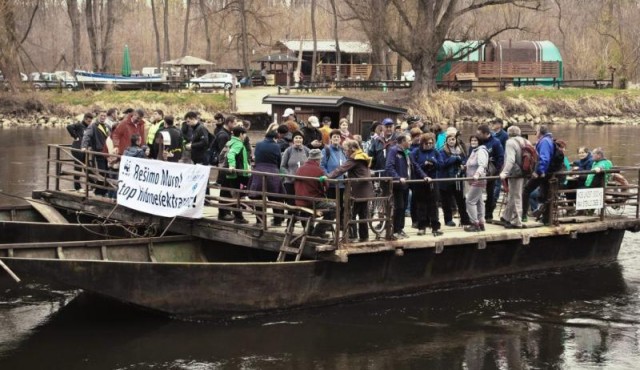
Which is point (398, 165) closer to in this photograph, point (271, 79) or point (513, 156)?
point (513, 156)

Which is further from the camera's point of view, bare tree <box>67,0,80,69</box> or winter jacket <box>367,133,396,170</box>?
bare tree <box>67,0,80,69</box>

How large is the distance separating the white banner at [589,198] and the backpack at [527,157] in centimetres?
150

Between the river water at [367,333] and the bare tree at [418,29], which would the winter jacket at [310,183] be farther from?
the bare tree at [418,29]

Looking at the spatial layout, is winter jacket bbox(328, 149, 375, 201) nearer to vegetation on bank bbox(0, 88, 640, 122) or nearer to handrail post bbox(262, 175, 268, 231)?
handrail post bbox(262, 175, 268, 231)

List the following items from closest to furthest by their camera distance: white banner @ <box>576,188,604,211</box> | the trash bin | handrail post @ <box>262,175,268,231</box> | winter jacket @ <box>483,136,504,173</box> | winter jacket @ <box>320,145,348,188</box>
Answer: handrail post @ <box>262,175,268,231</box>, winter jacket @ <box>320,145,348,188</box>, winter jacket @ <box>483,136,504,173</box>, white banner @ <box>576,188,604,211</box>, the trash bin

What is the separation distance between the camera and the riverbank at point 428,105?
5403 cm

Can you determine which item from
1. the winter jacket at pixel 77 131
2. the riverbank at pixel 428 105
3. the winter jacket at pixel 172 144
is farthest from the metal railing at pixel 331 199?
the riverbank at pixel 428 105

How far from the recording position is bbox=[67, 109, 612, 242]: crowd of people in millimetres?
13844

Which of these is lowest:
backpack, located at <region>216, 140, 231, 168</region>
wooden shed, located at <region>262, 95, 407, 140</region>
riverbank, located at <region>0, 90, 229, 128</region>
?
backpack, located at <region>216, 140, 231, 168</region>

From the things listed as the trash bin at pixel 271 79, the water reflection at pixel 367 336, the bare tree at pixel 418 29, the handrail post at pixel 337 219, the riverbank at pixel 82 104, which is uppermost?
the bare tree at pixel 418 29

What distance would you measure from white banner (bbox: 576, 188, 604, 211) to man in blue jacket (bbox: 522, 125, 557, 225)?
2.13 ft

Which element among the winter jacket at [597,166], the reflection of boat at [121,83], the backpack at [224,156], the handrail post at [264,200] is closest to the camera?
the handrail post at [264,200]

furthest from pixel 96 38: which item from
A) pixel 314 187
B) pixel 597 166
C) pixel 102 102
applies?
pixel 314 187

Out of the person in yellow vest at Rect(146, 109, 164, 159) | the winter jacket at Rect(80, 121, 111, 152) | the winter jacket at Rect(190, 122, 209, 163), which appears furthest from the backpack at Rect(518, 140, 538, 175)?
the winter jacket at Rect(80, 121, 111, 152)
